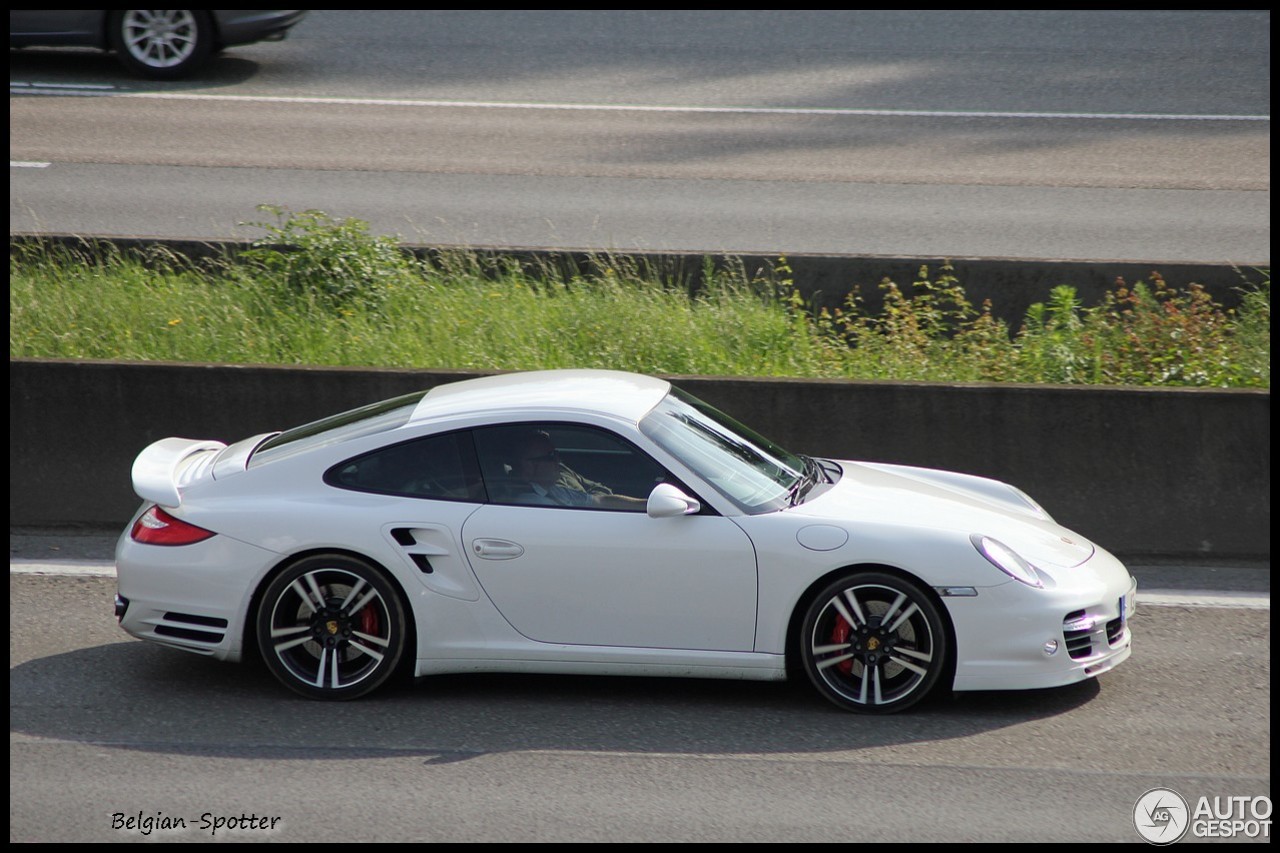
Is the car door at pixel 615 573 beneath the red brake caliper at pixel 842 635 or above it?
above

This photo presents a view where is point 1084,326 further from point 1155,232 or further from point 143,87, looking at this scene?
point 143,87

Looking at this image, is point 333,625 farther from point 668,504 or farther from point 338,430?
point 668,504

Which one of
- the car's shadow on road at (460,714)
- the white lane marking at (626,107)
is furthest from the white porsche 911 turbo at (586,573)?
the white lane marking at (626,107)

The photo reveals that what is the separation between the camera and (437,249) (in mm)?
10055

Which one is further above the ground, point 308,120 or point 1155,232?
point 308,120

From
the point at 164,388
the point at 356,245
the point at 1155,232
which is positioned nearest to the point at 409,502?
the point at 164,388

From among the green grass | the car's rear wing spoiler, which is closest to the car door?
the car's rear wing spoiler

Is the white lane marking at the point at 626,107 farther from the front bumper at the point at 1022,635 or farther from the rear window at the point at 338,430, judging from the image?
the front bumper at the point at 1022,635

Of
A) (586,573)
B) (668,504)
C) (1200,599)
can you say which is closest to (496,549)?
(586,573)

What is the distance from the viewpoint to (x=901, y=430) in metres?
7.52

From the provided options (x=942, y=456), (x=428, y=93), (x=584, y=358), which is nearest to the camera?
(x=942, y=456)

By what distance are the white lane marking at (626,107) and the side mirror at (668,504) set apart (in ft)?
41.0

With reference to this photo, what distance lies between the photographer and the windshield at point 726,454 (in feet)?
17.8

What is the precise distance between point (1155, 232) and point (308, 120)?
9.93 m
